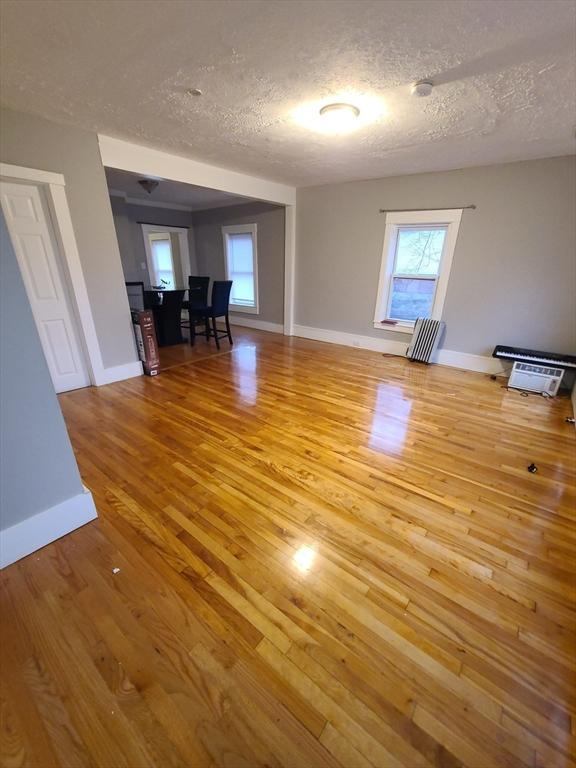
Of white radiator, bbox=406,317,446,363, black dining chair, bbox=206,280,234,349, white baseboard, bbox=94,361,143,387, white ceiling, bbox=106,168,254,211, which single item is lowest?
white baseboard, bbox=94,361,143,387

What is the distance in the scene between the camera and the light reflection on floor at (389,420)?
8.00ft

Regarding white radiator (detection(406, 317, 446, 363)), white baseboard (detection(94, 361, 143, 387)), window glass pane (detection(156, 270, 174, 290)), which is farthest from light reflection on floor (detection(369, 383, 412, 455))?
window glass pane (detection(156, 270, 174, 290))

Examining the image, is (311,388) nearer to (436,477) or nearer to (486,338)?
(436,477)

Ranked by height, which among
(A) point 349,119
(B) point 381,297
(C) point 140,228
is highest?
(A) point 349,119

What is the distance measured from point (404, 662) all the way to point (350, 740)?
0.30m

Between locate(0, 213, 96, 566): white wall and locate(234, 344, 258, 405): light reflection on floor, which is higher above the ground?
locate(0, 213, 96, 566): white wall

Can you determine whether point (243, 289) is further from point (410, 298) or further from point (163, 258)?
point (410, 298)

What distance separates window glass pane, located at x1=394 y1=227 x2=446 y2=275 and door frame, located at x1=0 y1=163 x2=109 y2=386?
410cm

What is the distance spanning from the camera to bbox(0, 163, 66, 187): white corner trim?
250 centimetres

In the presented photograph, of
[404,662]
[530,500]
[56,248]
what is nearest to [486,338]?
[530,500]

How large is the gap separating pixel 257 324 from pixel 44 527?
545 cm

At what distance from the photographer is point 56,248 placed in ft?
9.79

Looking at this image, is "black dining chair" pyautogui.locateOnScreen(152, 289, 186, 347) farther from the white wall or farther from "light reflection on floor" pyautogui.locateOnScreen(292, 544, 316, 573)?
"light reflection on floor" pyautogui.locateOnScreen(292, 544, 316, 573)

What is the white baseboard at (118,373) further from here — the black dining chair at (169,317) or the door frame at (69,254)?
the black dining chair at (169,317)
